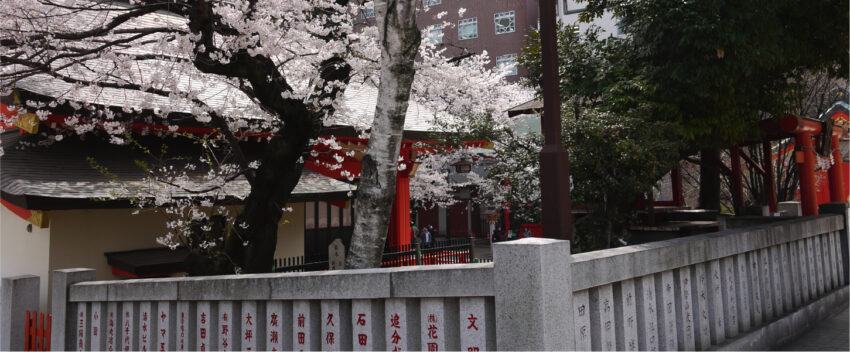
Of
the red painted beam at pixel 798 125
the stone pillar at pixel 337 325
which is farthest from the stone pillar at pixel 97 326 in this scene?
the red painted beam at pixel 798 125

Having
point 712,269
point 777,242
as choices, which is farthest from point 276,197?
point 777,242

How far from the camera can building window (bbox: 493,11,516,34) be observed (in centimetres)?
3509

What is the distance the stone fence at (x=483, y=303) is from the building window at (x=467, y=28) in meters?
30.8

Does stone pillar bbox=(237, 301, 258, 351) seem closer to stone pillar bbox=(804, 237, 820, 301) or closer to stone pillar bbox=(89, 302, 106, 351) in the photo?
stone pillar bbox=(89, 302, 106, 351)

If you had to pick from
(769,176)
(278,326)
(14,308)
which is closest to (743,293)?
(278,326)

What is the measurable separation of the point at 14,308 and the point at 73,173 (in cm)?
268

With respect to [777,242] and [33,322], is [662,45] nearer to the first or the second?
[777,242]

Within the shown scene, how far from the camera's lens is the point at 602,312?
167 inches

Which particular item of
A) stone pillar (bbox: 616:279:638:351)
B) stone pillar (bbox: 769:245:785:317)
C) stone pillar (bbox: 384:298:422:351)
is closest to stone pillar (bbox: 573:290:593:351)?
stone pillar (bbox: 616:279:638:351)

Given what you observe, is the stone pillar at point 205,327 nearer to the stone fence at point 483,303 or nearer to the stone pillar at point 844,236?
the stone fence at point 483,303

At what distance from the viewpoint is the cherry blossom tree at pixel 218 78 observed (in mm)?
6930

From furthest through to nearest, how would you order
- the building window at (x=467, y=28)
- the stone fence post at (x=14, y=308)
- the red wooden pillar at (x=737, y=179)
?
1. the building window at (x=467, y=28)
2. the red wooden pillar at (x=737, y=179)
3. the stone fence post at (x=14, y=308)

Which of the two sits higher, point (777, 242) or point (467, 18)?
point (467, 18)

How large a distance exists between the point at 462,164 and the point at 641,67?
28.0 ft
